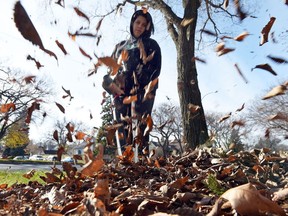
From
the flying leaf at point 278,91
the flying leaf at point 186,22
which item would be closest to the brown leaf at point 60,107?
A: the flying leaf at point 278,91

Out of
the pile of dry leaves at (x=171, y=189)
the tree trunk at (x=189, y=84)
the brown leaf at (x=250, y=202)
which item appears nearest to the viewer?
the brown leaf at (x=250, y=202)

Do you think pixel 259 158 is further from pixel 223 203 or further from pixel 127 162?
pixel 223 203

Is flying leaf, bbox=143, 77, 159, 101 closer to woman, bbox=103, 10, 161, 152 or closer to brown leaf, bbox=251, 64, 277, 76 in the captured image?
woman, bbox=103, 10, 161, 152

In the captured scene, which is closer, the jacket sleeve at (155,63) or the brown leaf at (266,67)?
the brown leaf at (266,67)

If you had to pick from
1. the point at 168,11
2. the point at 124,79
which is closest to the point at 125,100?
the point at 124,79

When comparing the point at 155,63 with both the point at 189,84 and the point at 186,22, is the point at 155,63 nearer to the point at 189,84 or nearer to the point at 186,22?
the point at 189,84

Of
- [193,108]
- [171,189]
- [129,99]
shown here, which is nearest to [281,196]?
[171,189]

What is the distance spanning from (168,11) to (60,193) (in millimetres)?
5822

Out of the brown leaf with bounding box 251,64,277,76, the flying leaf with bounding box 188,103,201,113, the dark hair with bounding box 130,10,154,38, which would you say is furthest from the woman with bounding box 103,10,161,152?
the brown leaf with bounding box 251,64,277,76

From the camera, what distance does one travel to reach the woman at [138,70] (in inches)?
150

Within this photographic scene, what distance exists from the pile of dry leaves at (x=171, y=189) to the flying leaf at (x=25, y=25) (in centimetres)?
59

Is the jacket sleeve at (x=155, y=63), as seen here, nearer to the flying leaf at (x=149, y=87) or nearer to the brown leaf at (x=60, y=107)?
the flying leaf at (x=149, y=87)

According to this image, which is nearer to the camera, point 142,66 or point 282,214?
point 282,214

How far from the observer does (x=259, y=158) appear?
7.00 feet
